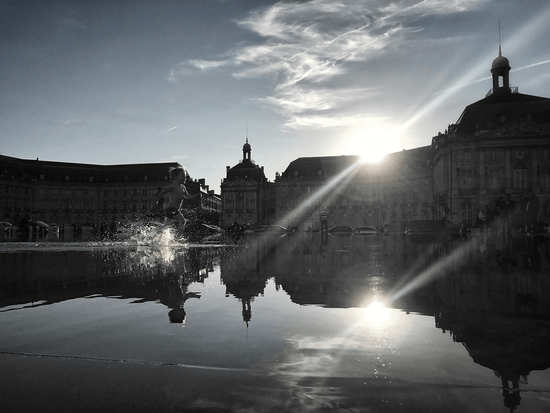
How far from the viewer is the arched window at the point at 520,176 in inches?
1980

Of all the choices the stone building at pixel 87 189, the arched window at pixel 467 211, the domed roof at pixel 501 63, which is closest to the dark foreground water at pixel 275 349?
the arched window at pixel 467 211

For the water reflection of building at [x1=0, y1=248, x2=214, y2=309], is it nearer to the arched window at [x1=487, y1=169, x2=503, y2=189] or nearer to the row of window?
the row of window

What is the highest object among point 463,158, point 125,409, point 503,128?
point 503,128

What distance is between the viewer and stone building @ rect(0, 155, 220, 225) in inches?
3620

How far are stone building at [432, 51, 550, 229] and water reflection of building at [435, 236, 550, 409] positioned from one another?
49.9 meters

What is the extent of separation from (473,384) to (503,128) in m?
57.2

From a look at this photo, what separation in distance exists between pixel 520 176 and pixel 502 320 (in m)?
56.1

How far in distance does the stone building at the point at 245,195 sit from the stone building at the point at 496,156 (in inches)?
1889

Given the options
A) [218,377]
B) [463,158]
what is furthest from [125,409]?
[463,158]

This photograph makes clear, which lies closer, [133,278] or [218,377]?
[218,377]

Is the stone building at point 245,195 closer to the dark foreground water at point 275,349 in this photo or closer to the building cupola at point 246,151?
the building cupola at point 246,151

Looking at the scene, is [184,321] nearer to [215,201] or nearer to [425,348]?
[425,348]

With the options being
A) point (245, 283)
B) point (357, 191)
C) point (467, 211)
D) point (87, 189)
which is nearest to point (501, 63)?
point (467, 211)

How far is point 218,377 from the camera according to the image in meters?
1.78
